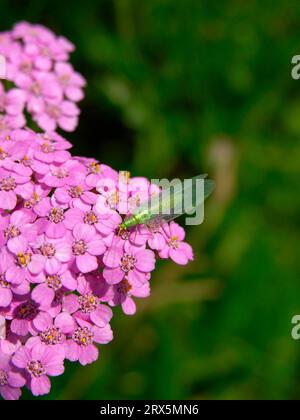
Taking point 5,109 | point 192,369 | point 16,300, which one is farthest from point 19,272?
point 192,369

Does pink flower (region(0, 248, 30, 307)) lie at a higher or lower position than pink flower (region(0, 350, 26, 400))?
higher

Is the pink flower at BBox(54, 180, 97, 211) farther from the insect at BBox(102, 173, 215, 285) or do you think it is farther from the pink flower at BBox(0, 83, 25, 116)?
the pink flower at BBox(0, 83, 25, 116)

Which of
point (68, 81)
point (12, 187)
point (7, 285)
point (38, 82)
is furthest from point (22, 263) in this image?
point (68, 81)

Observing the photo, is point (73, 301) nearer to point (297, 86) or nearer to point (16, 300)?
point (16, 300)

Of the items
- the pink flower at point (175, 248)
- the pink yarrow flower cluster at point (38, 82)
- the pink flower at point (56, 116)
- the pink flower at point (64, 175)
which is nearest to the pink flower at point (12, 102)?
the pink yarrow flower cluster at point (38, 82)

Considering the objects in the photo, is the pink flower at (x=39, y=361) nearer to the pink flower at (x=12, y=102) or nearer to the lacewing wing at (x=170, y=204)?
the lacewing wing at (x=170, y=204)

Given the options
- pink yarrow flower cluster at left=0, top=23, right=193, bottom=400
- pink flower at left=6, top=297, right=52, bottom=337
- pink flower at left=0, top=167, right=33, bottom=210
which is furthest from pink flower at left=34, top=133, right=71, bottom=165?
pink flower at left=6, top=297, right=52, bottom=337
